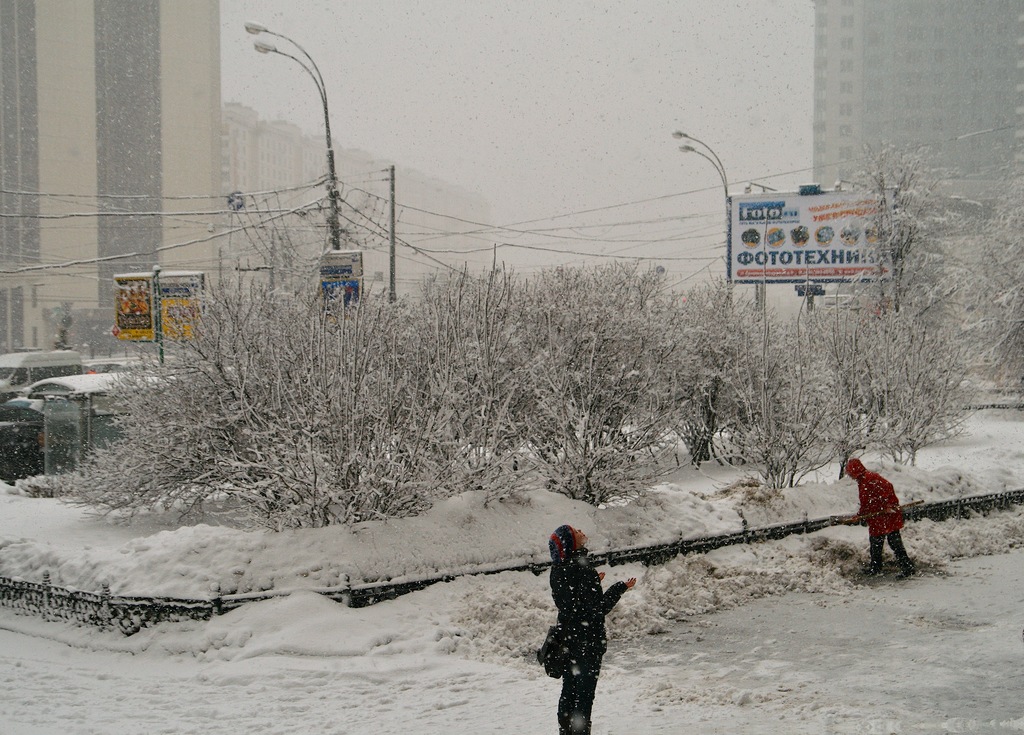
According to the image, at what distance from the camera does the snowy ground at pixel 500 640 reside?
6.63 metres

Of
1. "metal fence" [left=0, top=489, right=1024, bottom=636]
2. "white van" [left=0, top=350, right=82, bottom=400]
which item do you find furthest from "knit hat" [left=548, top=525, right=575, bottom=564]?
"white van" [left=0, top=350, right=82, bottom=400]

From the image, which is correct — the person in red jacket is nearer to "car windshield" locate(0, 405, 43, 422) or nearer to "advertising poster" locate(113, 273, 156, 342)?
"advertising poster" locate(113, 273, 156, 342)

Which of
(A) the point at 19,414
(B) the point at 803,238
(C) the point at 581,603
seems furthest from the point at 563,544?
(B) the point at 803,238

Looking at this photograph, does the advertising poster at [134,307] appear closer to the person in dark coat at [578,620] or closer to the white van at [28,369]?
the person in dark coat at [578,620]

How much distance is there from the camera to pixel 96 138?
8675 centimetres

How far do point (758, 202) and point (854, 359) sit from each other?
55.4 feet

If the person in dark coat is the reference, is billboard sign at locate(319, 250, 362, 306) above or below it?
above

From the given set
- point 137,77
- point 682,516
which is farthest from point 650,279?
point 137,77

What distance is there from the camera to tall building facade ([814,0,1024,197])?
12744cm

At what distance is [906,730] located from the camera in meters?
6.11

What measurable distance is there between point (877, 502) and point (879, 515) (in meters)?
0.19

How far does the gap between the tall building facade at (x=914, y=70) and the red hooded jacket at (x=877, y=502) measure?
408 ft

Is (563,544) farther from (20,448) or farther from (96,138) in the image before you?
(96,138)

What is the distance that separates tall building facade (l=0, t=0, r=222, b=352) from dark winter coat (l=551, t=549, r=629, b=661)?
7424 cm
